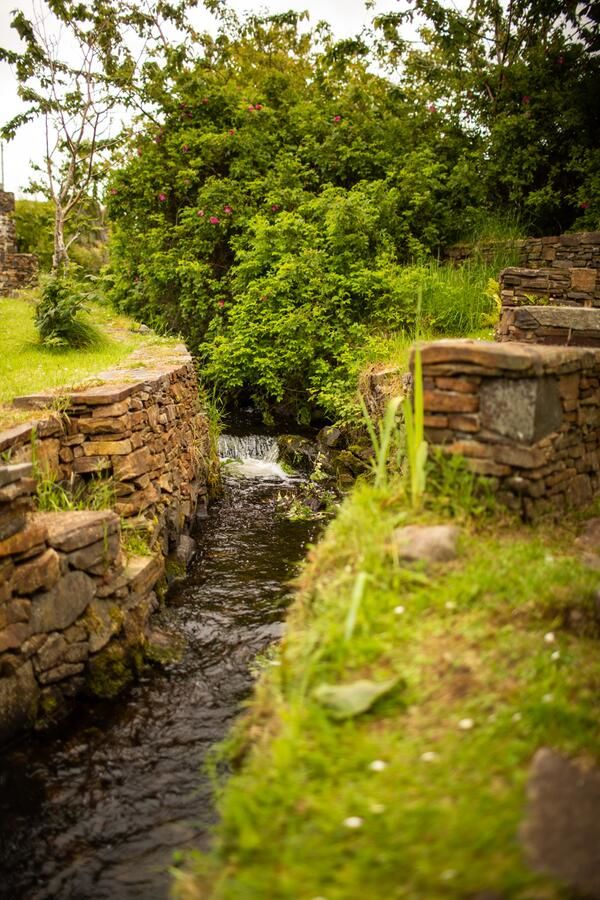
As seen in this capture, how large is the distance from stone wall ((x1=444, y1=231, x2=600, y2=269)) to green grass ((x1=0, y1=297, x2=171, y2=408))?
226 inches

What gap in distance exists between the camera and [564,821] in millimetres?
1834

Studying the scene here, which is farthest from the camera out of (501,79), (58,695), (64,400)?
(501,79)

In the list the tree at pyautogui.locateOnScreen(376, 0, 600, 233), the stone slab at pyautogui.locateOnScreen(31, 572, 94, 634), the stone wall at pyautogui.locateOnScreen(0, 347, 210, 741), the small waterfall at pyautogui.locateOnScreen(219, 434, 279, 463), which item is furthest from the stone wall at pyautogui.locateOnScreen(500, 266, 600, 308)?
the stone slab at pyautogui.locateOnScreen(31, 572, 94, 634)

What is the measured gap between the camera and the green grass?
21.1 ft

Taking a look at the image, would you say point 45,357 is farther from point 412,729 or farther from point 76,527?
point 412,729

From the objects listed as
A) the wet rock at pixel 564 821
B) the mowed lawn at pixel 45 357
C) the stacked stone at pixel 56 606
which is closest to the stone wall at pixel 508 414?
the wet rock at pixel 564 821

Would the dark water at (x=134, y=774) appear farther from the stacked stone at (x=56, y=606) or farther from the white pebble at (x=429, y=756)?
the white pebble at (x=429, y=756)

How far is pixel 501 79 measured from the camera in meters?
12.0

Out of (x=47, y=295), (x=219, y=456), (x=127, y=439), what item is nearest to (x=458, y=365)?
(x=127, y=439)

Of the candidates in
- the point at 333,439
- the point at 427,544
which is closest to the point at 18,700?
the point at 427,544

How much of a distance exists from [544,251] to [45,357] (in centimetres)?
757

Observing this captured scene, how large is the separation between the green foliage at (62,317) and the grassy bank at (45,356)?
0.53 feet

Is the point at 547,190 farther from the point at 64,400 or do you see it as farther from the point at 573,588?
the point at 573,588

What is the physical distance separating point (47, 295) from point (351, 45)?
847 centimetres
